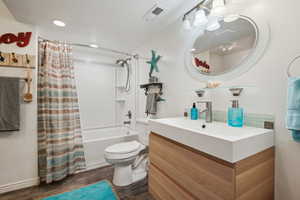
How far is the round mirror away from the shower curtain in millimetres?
1851

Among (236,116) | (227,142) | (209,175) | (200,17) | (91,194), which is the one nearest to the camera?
(227,142)

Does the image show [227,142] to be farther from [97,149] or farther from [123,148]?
[97,149]

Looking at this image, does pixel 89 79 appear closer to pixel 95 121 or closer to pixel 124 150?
pixel 95 121

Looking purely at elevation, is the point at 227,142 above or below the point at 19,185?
above

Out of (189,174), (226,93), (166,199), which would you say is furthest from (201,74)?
(166,199)

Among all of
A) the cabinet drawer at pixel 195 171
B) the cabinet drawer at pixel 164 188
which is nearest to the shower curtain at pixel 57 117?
the cabinet drawer at pixel 164 188

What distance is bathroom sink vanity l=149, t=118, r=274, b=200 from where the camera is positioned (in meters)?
0.66

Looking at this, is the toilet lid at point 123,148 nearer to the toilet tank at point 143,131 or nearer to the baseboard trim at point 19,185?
the toilet tank at point 143,131

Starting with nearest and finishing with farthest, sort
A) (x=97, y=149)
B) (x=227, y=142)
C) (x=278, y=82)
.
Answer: (x=227, y=142)
(x=278, y=82)
(x=97, y=149)

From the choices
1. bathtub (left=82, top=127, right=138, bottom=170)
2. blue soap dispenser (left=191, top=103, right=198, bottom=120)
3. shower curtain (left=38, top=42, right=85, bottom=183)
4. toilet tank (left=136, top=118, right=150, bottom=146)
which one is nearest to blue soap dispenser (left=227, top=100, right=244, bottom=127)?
blue soap dispenser (left=191, top=103, right=198, bottom=120)

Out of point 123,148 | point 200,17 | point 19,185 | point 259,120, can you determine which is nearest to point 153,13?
point 200,17

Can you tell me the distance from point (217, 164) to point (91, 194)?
1.53 meters

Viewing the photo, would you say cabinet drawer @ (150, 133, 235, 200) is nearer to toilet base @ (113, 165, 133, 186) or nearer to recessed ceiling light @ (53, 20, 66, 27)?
toilet base @ (113, 165, 133, 186)

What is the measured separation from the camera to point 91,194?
4.89ft
